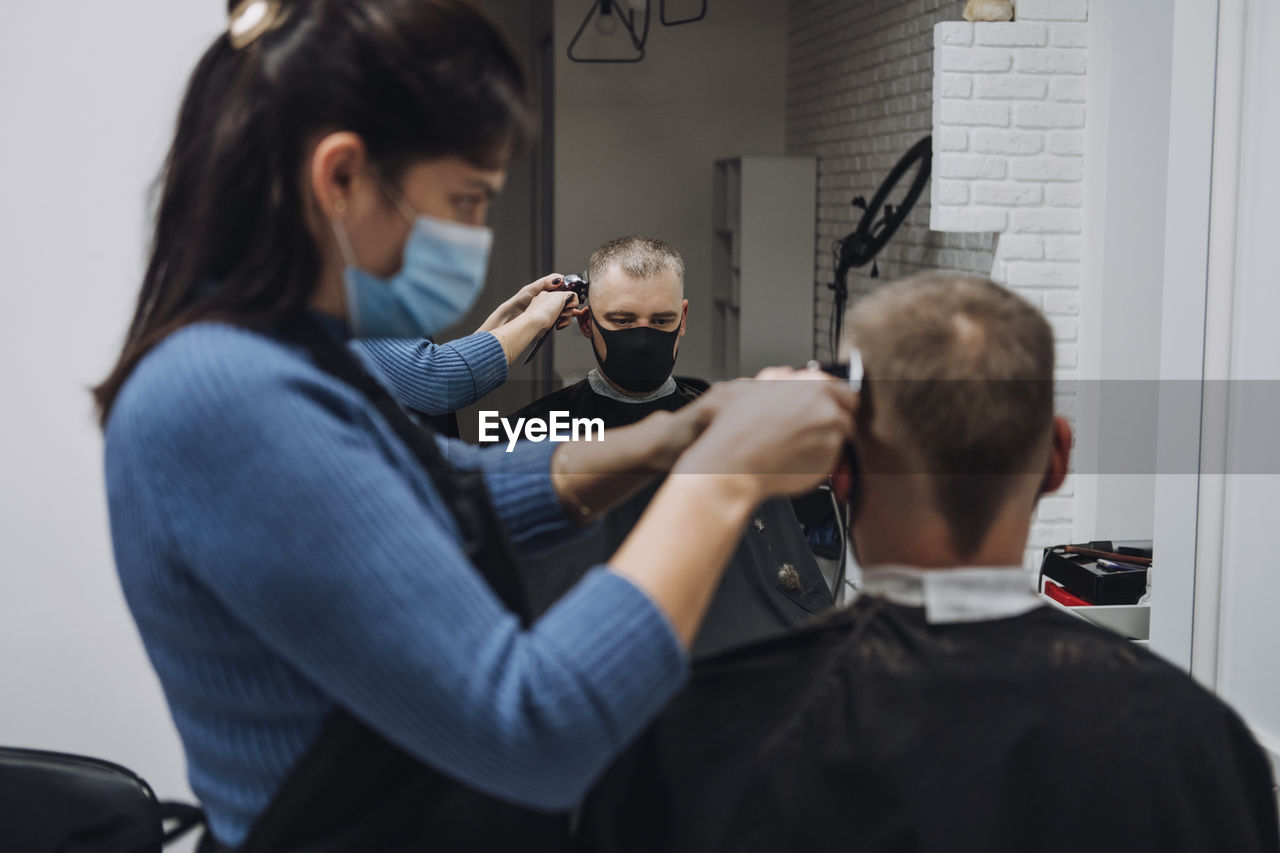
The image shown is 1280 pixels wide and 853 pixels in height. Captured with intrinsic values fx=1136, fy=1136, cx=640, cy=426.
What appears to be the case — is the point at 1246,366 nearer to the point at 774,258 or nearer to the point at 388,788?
the point at 388,788

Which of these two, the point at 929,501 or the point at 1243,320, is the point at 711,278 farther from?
the point at 929,501

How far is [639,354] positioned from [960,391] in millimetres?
1638

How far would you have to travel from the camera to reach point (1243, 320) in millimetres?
2287

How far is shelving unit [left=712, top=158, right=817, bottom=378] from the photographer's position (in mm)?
6336

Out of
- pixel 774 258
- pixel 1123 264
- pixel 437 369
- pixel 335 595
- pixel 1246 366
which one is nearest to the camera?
pixel 335 595

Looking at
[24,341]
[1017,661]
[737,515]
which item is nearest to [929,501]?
[1017,661]

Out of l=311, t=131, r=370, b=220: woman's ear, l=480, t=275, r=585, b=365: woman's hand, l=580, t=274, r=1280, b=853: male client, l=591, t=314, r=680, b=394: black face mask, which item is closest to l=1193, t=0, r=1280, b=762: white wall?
l=591, t=314, r=680, b=394: black face mask

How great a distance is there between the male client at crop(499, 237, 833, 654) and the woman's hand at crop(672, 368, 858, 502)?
1.50m

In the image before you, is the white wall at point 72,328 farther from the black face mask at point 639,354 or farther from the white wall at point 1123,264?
→ the white wall at point 1123,264

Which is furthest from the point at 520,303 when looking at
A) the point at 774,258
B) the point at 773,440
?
the point at 774,258

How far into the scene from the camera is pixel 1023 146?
3.73 metres

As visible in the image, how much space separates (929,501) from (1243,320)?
5.03 feet

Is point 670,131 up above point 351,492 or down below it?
above

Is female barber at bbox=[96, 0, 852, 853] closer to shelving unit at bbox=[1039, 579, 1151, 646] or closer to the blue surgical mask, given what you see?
the blue surgical mask
